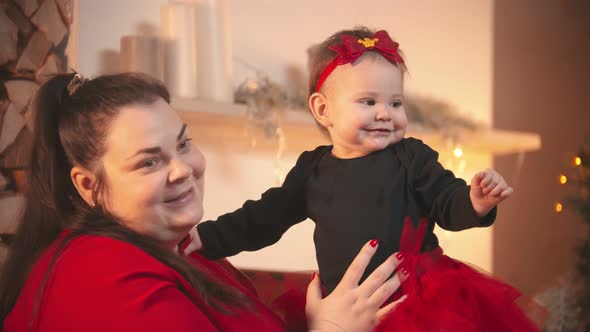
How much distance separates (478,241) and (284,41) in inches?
69.8

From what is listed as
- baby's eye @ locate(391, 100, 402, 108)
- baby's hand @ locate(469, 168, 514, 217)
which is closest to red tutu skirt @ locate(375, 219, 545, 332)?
baby's hand @ locate(469, 168, 514, 217)

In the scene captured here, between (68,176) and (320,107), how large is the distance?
57 cm

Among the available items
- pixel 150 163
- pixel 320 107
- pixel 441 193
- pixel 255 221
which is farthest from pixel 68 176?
pixel 441 193

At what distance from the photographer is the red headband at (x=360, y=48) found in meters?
1.32

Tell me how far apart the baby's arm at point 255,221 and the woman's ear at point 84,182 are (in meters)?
0.38

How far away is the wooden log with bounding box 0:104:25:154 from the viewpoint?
148cm

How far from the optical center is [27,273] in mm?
1104

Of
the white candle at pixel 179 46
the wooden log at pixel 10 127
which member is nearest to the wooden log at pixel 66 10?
the wooden log at pixel 10 127

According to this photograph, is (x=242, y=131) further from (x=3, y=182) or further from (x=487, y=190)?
(x=487, y=190)

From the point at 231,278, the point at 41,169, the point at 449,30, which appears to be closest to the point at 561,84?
the point at 449,30

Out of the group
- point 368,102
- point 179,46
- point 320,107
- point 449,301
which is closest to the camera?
point 449,301

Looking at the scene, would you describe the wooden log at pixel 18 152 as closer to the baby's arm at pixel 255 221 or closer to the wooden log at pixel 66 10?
the wooden log at pixel 66 10

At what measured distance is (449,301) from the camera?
1144 mm

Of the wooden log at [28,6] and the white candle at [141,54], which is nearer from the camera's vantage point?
the wooden log at [28,6]
